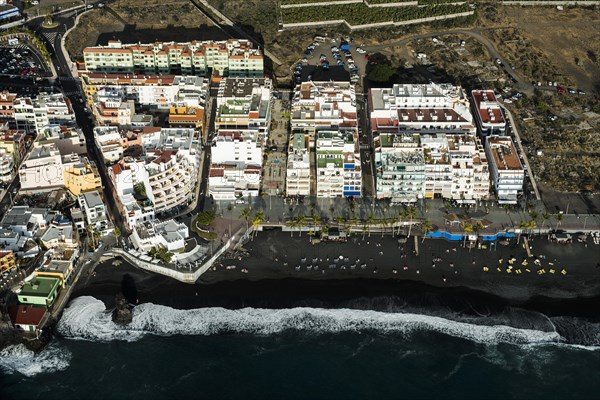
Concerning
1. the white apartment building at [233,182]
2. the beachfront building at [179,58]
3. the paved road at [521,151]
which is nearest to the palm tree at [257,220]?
the white apartment building at [233,182]

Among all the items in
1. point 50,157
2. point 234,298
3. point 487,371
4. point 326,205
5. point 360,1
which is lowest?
point 487,371

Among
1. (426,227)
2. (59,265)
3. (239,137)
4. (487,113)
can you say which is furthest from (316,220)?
(487,113)

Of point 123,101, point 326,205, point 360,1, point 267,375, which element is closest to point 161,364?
point 267,375

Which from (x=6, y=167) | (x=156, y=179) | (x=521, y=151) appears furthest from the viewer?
(x=521, y=151)

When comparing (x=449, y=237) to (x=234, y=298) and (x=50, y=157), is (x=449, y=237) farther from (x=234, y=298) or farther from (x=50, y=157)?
(x=50, y=157)

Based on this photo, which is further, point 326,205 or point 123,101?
point 123,101

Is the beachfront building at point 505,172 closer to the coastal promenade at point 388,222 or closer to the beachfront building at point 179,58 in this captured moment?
the coastal promenade at point 388,222

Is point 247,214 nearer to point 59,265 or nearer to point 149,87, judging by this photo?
point 59,265
